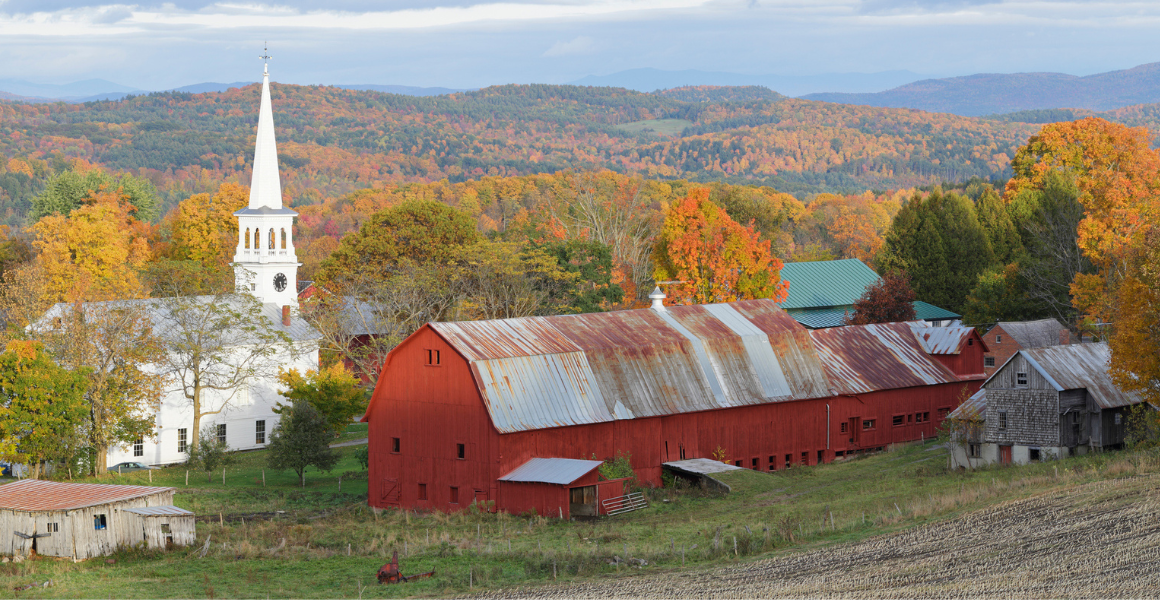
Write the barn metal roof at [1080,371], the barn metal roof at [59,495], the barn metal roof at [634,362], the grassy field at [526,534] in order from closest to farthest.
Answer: the grassy field at [526,534] → the barn metal roof at [59,495] → the barn metal roof at [634,362] → the barn metal roof at [1080,371]

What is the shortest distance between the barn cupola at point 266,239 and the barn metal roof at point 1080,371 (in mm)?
39747

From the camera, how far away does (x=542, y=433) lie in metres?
40.1

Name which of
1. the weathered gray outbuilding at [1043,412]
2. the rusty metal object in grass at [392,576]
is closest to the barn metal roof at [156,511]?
the rusty metal object in grass at [392,576]

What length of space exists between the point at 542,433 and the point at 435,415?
12.2 feet

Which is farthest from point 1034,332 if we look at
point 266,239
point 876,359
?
point 266,239

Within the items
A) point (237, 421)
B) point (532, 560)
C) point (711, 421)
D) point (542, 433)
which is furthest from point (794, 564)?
point (237, 421)

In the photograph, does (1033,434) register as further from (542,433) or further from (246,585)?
(246,585)

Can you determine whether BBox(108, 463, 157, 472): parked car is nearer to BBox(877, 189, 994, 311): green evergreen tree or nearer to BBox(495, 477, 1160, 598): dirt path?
BBox(495, 477, 1160, 598): dirt path

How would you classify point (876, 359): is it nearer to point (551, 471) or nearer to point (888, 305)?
point (888, 305)

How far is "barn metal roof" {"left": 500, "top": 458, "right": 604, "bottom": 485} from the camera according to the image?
37.4 metres

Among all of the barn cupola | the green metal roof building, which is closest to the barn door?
the barn cupola

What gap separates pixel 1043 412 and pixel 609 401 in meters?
15.3

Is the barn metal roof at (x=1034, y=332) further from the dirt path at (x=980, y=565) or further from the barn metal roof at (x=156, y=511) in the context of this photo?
the barn metal roof at (x=156, y=511)

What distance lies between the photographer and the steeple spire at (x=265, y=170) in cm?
6856
